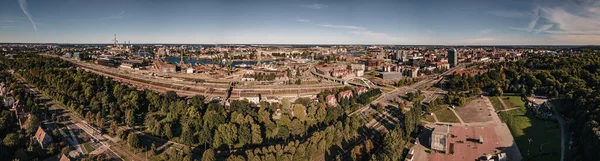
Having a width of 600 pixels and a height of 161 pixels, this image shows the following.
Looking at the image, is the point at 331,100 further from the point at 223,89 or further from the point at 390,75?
the point at 390,75

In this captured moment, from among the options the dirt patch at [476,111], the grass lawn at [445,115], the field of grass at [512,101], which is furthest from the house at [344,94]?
the field of grass at [512,101]

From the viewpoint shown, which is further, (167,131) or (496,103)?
(496,103)

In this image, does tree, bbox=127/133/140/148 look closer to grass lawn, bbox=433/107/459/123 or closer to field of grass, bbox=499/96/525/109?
grass lawn, bbox=433/107/459/123

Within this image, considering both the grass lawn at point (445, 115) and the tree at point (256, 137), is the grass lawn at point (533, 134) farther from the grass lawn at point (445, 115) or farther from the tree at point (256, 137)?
the tree at point (256, 137)

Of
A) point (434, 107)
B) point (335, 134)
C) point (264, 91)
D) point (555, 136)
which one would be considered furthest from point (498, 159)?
point (264, 91)

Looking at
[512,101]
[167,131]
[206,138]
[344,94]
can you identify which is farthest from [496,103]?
[167,131]

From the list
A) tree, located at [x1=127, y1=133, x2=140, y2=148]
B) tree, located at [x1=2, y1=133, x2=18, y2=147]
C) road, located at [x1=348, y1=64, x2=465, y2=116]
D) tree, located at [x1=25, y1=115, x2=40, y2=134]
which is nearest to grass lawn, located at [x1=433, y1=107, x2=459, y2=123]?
road, located at [x1=348, y1=64, x2=465, y2=116]

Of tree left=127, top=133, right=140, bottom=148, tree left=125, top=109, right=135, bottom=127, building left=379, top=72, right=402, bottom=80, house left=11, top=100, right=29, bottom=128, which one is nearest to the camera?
tree left=127, top=133, right=140, bottom=148
